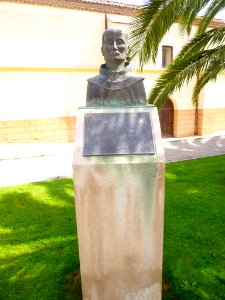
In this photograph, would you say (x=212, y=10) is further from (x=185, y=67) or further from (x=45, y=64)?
(x=45, y=64)

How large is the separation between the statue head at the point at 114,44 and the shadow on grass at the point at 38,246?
2.63 metres

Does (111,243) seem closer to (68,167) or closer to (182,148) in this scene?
(68,167)

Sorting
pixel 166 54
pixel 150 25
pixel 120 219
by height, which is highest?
pixel 166 54

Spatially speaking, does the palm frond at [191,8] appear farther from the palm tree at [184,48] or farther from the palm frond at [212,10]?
the palm frond at [212,10]

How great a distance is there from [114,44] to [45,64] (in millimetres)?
9502

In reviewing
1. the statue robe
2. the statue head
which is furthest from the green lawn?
the statue head

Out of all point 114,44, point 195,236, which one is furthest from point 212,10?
point 195,236

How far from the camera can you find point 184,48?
5.56 metres

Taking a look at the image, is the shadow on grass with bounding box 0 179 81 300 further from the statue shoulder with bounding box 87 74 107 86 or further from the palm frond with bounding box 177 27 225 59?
the palm frond with bounding box 177 27 225 59

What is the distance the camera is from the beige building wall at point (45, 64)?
35.5 feet

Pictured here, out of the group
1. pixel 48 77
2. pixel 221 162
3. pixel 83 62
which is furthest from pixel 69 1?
pixel 221 162

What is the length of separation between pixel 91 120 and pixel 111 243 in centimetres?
122

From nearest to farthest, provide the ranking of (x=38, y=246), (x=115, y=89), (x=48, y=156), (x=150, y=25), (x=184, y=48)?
(x=115, y=89) < (x=38, y=246) < (x=150, y=25) < (x=184, y=48) < (x=48, y=156)

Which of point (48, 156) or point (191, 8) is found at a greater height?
point (191, 8)
